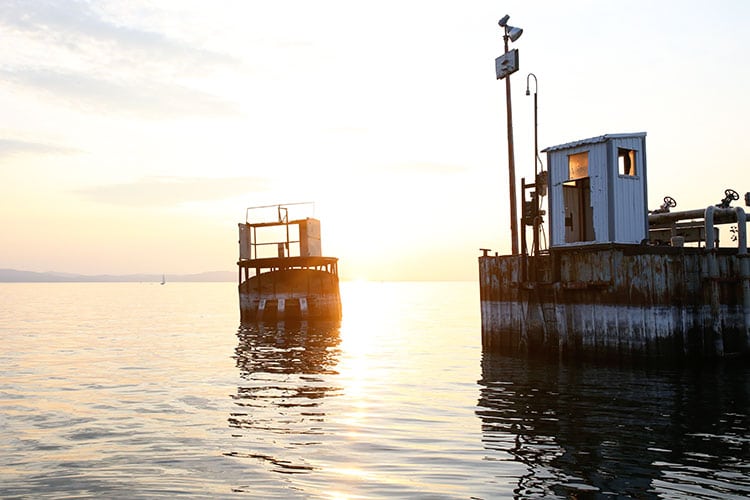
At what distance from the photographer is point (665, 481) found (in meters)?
9.66

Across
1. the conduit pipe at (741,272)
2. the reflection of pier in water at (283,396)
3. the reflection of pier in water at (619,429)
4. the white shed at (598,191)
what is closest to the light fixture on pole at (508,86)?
the white shed at (598,191)

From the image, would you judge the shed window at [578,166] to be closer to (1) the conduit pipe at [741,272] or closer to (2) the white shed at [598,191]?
(2) the white shed at [598,191]

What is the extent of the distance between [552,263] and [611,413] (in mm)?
7611

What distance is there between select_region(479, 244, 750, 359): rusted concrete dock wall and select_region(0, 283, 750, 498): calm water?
86 centimetres

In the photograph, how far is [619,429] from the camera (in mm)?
13086

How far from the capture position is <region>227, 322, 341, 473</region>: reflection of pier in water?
1208 centimetres

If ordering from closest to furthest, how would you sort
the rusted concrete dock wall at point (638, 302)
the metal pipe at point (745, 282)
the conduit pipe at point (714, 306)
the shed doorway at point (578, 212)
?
the rusted concrete dock wall at point (638, 302)
the conduit pipe at point (714, 306)
the metal pipe at point (745, 282)
the shed doorway at point (578, 212)

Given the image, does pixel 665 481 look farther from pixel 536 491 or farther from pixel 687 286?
pixel 687 286

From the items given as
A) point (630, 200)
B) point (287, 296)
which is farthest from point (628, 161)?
point (287, 296)

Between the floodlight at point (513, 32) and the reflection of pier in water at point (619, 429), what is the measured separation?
39.9ft

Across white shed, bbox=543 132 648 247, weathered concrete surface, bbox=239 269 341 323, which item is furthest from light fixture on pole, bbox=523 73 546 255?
weathered concrete surface, bbox=239 269 341 323

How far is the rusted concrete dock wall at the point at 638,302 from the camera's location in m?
19.5

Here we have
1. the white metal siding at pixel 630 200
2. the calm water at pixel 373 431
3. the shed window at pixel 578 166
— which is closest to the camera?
the calm water at pixel 373 431

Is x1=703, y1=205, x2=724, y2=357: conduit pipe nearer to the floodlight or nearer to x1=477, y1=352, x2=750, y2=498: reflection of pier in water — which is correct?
x1=477, y1=352, x2=750, y2=498: reflection of pier in water
